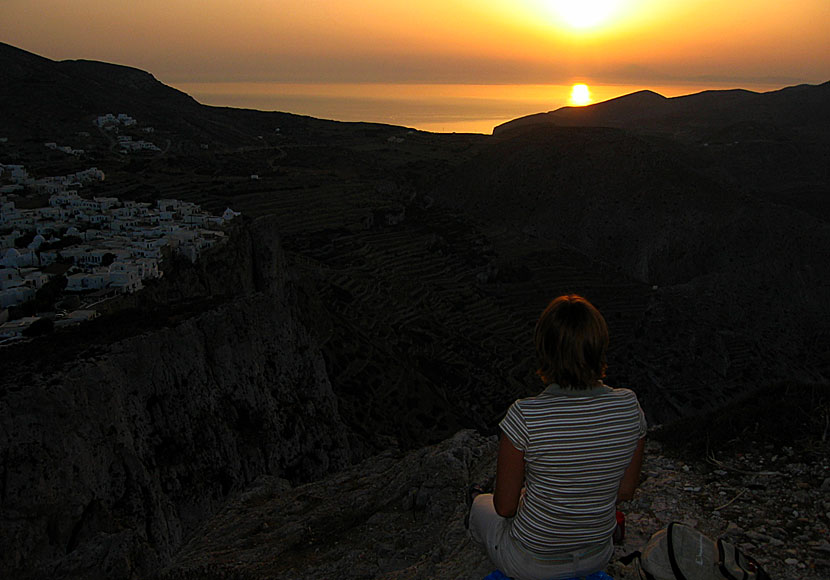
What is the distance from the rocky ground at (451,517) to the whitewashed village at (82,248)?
8698 millimetres

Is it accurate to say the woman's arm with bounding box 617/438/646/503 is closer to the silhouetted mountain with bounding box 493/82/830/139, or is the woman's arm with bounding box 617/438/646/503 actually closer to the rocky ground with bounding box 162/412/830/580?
the rocky ground with bounding box 162/412/830/580

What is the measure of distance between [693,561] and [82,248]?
2464cm

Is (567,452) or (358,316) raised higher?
(567,452)

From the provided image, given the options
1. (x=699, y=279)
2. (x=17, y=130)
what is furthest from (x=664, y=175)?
(x=17, y=130)

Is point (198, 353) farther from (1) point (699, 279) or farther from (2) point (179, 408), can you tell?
(1) point (699, 279)

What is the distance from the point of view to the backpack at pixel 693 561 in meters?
3.66

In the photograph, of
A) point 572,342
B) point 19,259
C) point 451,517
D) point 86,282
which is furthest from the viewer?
point 19,259

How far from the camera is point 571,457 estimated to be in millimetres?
3588

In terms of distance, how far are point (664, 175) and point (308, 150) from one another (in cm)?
4619

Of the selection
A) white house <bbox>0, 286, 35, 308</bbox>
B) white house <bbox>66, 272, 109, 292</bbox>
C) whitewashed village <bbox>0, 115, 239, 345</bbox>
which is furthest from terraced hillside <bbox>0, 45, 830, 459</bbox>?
white house <bbox>0, 286, 35, 308</bbox>

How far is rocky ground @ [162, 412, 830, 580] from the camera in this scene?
5.75 metres

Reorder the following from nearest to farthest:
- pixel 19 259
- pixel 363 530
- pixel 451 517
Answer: pixel 451 517, pixel 363 530, pixel 19 259

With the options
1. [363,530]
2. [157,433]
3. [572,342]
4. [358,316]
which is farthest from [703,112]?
[572,342]

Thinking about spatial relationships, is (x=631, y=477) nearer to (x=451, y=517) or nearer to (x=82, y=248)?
(x=451, y=517)
